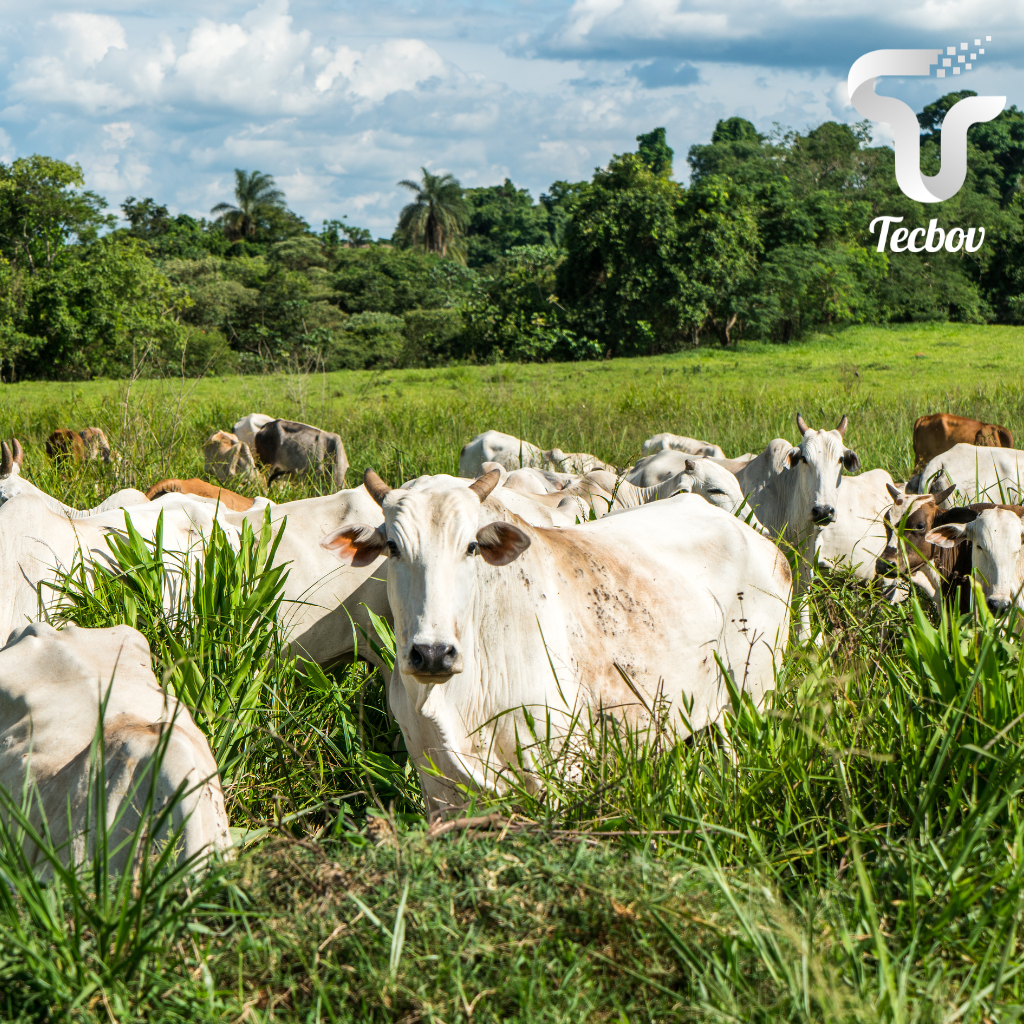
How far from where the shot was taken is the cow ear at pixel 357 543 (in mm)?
3332

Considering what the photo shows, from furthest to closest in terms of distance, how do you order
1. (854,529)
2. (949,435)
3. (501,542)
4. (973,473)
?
(949,435) → (973,473) → (854,529) → (501,542)

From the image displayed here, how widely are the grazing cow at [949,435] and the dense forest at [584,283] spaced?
17029 millimetres

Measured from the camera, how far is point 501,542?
127 inches

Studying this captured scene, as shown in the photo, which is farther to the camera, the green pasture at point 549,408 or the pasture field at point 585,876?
the green pasture at point 549,408

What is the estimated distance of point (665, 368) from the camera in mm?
24953

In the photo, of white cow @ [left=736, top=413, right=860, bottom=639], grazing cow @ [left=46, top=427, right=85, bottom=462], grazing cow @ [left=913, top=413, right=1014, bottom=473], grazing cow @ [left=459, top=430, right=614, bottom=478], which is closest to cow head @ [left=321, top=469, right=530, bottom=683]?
white cow @ [left=736, top=413, right=860, bottom=639]

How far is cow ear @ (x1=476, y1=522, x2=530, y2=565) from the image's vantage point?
3.19 meters

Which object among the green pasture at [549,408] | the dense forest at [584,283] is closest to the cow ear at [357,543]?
the green pasture at [549,408]

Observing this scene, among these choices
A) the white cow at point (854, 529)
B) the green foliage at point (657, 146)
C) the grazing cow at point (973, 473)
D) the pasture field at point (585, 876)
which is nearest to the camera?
Result: the pasture field at point (585, 876)

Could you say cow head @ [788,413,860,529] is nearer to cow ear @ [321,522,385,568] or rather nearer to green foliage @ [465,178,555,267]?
cow ear @ [321,522,385,568]

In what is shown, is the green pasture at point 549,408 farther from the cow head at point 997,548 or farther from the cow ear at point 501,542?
the cow head at point 997,548

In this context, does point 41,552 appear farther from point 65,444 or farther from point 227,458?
point 65,444

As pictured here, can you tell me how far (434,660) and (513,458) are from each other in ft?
20.5

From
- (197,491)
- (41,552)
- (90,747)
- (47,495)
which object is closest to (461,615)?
(90,747)
